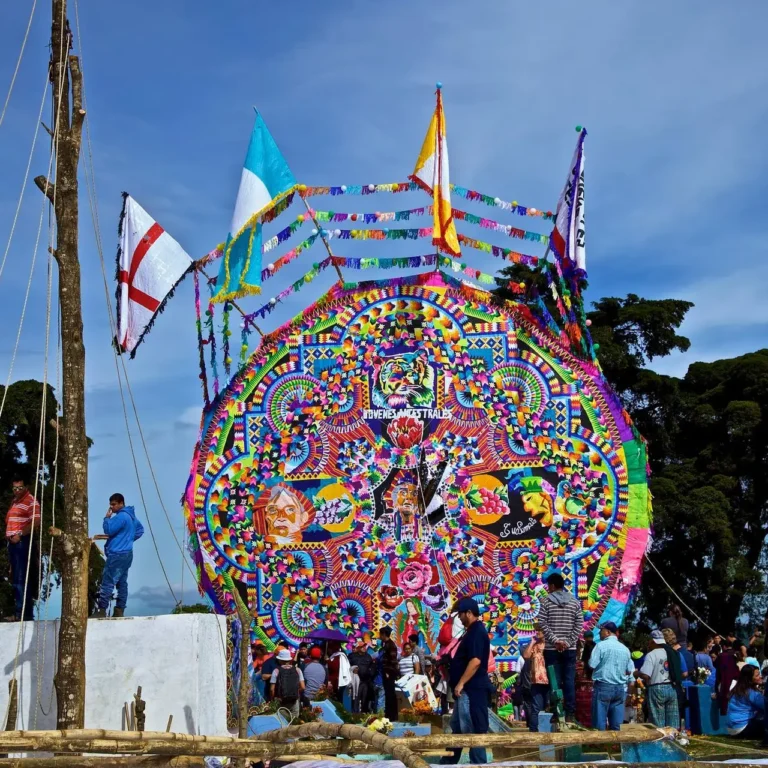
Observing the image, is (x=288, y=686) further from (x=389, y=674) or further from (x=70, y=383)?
(x=70, y=383)

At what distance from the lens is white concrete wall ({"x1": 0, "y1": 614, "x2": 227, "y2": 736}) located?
34.7 feet

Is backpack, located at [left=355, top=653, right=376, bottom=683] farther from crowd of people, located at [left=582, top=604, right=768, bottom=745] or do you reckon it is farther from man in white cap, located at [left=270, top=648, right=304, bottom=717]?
crowd of people, located at [left=582, top=604, right=768, bottom=745]

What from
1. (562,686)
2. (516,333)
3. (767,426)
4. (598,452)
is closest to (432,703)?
(562,686)

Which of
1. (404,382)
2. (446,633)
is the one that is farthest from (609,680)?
(404,382)

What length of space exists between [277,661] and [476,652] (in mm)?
7908

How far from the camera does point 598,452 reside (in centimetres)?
1708

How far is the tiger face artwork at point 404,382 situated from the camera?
57.7 ft

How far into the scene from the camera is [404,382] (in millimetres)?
17641

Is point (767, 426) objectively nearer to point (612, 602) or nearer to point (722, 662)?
point (612, 602)

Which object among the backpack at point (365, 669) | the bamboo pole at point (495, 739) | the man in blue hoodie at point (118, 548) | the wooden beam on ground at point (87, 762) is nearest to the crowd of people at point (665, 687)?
the backpack at point (365, 669)

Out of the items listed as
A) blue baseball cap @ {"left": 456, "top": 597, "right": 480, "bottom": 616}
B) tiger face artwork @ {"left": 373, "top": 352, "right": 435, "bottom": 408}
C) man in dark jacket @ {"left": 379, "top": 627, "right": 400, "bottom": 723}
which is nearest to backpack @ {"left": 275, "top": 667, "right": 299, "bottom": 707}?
man in dark jacket @ {"left": 379, "top": 627, "right": 400, "bottom": 723}

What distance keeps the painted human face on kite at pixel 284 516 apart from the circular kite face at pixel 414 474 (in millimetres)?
21

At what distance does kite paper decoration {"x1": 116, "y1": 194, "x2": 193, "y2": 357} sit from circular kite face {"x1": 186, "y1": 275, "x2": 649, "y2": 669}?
186 centimetres

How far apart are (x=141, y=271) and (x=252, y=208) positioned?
184cm
